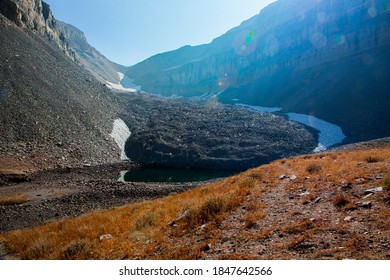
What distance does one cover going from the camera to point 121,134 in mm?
56875

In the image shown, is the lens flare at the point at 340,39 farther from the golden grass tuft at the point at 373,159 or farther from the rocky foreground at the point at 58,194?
the golden grass tuft at the point at 373,159

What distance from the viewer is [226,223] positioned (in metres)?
9.17

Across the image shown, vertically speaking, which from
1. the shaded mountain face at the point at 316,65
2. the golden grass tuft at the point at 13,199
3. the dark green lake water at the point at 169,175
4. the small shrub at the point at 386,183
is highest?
the shaded mountain face at the point at 316,65

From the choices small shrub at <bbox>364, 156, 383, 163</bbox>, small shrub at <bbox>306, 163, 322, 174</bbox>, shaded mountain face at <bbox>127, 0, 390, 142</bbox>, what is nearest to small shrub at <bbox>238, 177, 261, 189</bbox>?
small shrub at <bbox>306, 163, 322, 174</bbox>

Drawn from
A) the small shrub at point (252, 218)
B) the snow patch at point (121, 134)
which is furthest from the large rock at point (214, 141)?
the small shrub at point (252, 218)

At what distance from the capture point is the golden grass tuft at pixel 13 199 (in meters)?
23.2

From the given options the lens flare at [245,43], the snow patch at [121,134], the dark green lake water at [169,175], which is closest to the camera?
the dark green lake water at [169,175]

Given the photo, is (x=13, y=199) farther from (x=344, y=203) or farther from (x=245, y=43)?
(x=245, y=43)

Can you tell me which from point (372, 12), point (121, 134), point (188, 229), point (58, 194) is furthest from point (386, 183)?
point (372, 12)

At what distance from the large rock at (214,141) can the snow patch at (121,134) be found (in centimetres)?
114

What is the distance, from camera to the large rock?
150 ft

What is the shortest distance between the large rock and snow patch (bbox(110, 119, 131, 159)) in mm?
1138

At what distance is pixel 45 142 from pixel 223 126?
131 ft
